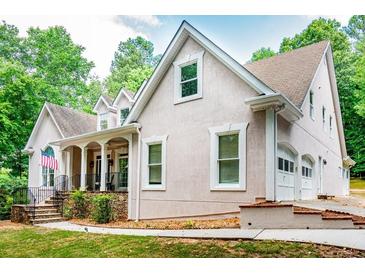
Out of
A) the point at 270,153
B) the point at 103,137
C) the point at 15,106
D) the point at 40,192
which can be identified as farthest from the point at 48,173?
the point at 270,153

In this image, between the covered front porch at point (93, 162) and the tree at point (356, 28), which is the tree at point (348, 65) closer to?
the tree at point (356, 28)

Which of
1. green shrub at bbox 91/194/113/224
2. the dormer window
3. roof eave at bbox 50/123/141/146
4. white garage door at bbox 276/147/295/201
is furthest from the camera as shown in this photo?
roof eave at bbox 50/123/141/146

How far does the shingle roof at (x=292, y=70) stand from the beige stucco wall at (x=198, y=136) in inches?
60.7

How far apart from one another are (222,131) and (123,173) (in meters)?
6.23

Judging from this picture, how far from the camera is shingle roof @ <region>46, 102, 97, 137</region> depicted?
14540 millimetres

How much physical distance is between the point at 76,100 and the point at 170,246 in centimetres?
1555

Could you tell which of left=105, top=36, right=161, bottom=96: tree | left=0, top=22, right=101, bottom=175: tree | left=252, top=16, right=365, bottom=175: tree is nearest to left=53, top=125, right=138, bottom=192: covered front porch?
left=105, top=36, right=161, bottom=96: tree

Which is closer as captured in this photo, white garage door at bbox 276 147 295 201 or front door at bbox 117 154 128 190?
white garage door at bbox 276 147 295 201

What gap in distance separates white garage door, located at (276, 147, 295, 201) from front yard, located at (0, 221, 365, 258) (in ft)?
8.77

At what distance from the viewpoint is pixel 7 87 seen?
16.2m

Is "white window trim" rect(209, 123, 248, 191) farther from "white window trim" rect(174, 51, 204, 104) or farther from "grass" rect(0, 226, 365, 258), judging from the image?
"grass" rect(0, 226, 365, 258)

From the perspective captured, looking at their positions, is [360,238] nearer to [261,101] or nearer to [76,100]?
[261,101]

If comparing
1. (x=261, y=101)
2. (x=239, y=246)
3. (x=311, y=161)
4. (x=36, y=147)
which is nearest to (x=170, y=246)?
(x=239, y=246)

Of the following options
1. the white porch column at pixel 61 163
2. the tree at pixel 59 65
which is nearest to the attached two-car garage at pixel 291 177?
the white porch column at pixel 61 163
